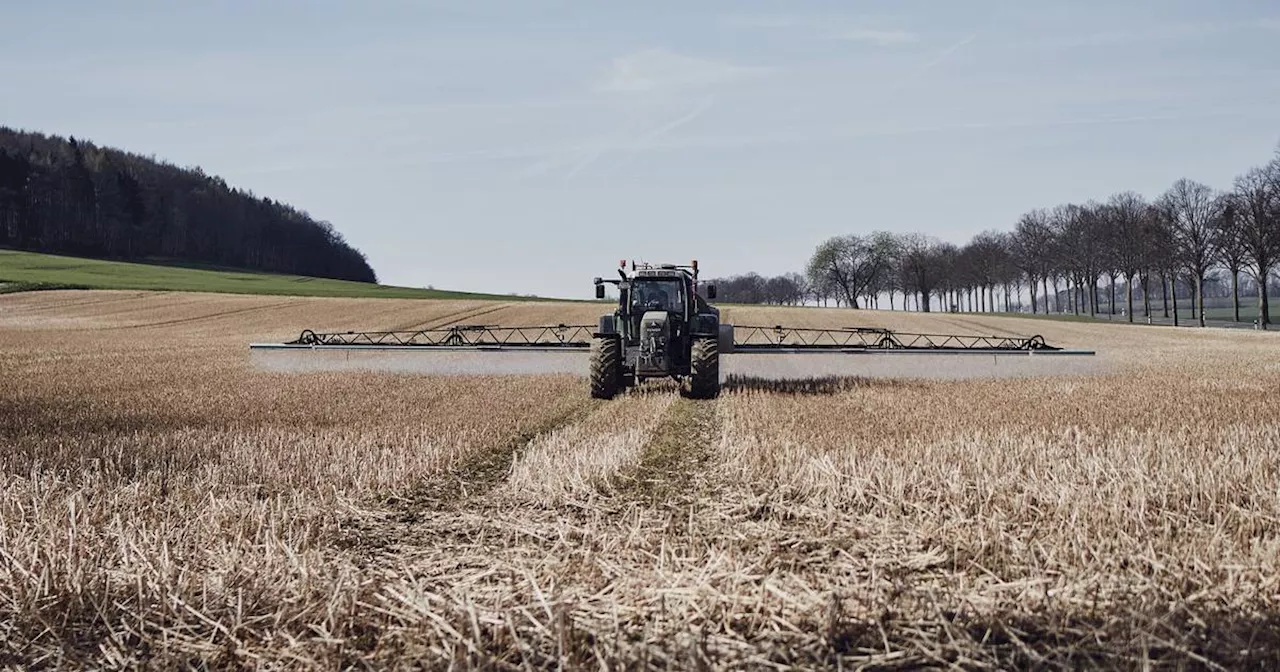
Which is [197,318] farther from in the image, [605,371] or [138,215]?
[138,215]

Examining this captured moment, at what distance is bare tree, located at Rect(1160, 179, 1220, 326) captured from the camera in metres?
51.4

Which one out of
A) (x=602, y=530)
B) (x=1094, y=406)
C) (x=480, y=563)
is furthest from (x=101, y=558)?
(x=1094, y=406)

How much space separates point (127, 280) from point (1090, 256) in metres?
72.6

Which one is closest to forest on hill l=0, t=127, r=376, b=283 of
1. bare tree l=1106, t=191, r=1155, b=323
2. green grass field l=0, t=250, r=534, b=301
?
green grass field l=0, t=250, r=534, b=301

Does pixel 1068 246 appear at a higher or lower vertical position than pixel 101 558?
higher

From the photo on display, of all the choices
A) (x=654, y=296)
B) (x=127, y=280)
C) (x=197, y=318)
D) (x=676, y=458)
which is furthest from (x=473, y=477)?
(x=127, y=280)

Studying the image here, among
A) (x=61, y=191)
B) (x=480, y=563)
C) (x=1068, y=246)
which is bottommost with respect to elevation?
(x=480, y=563)

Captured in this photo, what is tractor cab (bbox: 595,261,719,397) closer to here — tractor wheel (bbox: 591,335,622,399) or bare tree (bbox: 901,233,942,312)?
tractor wheel (bbox: 591,335,622,399)

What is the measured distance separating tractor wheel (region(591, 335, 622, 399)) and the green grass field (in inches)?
2073

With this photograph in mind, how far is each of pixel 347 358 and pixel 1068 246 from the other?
6288cm

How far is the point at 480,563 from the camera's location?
4.57m

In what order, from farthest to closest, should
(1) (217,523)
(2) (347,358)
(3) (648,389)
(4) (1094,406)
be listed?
(2) (347,358), (3) (648,389), (4) (1094,406), (1) (217,523)

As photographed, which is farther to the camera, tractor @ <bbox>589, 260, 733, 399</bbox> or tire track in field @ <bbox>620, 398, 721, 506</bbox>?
tractor @ <bbox>589, 260, 733, 399</bbox>

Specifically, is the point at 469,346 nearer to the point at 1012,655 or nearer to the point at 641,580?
the point at 641,580
